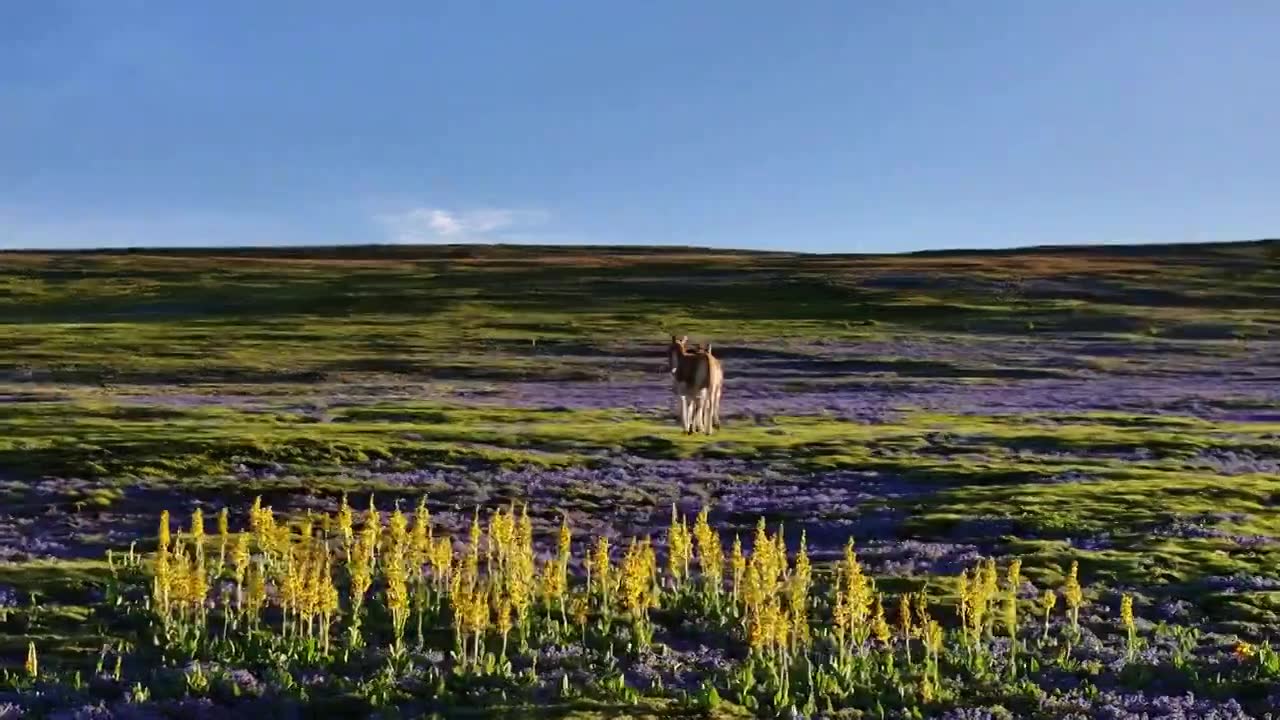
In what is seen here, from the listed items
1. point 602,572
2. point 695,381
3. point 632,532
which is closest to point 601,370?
point 695,381

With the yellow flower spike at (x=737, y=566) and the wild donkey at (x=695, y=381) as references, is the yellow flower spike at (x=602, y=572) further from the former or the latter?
the wild donkey at (x=695, y=381)

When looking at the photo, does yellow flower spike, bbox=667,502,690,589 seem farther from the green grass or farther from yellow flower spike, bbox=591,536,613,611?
the green grass

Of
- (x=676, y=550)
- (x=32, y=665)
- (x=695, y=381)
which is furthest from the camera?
(x=695, y=381)

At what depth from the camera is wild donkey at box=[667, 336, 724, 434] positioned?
44250 millimetres

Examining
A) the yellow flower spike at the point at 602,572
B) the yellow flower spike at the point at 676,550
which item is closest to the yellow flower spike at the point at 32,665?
the yellow flower spike at the point at 602,572

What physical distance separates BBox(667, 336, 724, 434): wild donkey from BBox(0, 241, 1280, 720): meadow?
3.87 feet

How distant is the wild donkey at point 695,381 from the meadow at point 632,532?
1.18 meters

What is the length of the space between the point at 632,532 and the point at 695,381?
17.2 metres

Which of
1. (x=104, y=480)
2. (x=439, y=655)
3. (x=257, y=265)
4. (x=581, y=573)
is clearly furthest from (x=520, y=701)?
(x=257, y=265)

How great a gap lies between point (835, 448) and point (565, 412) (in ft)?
53.4

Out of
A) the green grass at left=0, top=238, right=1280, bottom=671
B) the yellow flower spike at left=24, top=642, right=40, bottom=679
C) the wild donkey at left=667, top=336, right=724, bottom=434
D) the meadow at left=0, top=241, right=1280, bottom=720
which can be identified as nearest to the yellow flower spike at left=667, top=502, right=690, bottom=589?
the meadow at left=0, top=241, right=1280, bottom=720

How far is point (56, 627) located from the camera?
18516 mm

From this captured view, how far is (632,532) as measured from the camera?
2783 centimetres

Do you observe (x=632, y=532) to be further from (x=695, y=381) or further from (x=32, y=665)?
(x=695, y=381)
